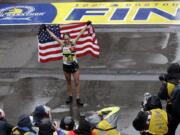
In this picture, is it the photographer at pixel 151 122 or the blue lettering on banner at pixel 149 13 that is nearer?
the photographer at pixel 151 122

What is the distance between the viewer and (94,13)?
17.2 m

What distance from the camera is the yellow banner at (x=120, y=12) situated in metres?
16.4

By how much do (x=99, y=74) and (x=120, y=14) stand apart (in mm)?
4493

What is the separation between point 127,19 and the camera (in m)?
16.5

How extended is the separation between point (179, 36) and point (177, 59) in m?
1.69

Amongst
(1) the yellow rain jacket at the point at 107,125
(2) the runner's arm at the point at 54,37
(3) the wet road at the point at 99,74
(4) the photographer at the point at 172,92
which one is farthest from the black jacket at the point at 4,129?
(2) the runner's arm at the point at 54,37

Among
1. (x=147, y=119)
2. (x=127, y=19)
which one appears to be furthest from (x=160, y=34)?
(x=147, y=119)

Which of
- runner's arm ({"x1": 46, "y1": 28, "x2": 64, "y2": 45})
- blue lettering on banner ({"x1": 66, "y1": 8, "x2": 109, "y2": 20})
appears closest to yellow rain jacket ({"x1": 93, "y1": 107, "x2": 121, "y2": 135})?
runner's arm ({"x1": 46, "y1": 28, "x2": 64, "y2": 45})

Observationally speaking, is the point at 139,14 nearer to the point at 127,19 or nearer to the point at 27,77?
the point at 127,19

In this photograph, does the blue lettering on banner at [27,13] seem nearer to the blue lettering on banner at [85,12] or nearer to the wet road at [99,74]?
the blue lettering on banner at [85,12]

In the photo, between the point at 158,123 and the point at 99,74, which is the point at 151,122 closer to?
the point at 158,123

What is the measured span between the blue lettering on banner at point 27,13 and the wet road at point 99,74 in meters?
1.24

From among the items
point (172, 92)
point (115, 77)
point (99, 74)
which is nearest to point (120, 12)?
point (99, 74)

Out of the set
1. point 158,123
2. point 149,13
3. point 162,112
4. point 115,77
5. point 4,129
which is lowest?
point 115,77
